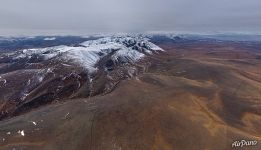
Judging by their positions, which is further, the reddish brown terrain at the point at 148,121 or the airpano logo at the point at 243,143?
the reddish brown terrain at the point at 148,121

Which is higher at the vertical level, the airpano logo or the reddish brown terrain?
the airpano logo

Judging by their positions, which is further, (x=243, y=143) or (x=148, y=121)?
(x=148, y=121)

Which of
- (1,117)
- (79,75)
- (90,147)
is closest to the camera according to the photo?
(90,147)

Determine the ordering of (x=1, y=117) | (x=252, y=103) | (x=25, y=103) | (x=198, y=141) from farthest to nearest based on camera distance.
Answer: (x=25, y=103) < (x=1, y=117) < (x=252, y=103) < (x=198, y=141)

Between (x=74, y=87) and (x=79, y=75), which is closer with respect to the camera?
(x=74, y=87)

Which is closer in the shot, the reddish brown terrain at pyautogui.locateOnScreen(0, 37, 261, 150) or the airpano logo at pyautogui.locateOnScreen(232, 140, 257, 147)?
the airpano logo at pyautogui.locateOnScreen(232, 140, 257, 147)

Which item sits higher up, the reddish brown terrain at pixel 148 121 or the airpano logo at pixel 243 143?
the airpano logo at pixel 243 143

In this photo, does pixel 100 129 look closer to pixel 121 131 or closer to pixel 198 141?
pixel 121 131

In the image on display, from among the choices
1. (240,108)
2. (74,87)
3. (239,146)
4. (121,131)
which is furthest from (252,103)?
(74,87)

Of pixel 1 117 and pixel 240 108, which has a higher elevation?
pixel 240 108
